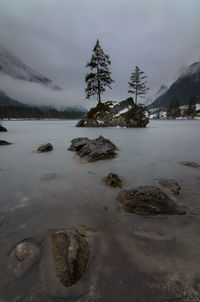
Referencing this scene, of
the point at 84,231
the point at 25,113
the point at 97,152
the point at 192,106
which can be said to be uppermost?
the point at 25,113

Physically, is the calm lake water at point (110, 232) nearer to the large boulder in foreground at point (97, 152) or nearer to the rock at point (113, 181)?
the rock at point (113, 181)

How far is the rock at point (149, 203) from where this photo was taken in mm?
2174

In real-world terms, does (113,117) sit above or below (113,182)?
above


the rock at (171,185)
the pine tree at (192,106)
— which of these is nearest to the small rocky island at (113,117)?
the rock at (171,185)

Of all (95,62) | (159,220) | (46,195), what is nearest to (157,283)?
(159,220)

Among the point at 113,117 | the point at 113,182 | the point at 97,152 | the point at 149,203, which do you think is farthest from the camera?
the point at 113,117

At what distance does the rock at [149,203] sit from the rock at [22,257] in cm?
148

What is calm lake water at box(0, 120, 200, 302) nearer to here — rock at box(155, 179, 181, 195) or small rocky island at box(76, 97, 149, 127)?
rock at box(155, 179, 181, 195)

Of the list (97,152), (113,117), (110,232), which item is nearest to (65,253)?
(110,232)

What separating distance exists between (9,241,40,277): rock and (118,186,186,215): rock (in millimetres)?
1480

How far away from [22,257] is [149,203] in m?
1.98

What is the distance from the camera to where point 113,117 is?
23984 mm

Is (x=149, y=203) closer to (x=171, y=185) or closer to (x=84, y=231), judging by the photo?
(x=171, y=185)

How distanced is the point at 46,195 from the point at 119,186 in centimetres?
164
